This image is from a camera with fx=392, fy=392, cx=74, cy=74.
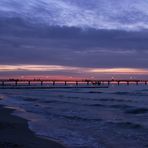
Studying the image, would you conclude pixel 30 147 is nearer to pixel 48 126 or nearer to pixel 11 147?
pixel 11 147

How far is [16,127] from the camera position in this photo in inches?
706

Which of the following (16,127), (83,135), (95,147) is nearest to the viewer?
(95,147)

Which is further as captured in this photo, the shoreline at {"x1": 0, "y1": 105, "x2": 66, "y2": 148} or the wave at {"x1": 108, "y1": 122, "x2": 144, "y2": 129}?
the wave at {"x1": 108, "y1": 122, "x2": 144, "y2": 129}

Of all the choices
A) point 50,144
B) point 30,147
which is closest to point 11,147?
point 30,147

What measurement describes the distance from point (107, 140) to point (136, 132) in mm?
2654

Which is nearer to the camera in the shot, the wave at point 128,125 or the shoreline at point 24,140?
the shoreline at point 24,140

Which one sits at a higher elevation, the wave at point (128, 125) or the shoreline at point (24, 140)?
the shoreline at point (24, 140)

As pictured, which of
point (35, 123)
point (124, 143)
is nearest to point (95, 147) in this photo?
point (124, 143)

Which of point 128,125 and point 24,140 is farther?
point 128,125

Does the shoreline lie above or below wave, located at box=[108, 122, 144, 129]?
above

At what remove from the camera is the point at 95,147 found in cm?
1258

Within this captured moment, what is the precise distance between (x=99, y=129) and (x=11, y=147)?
6495 mm

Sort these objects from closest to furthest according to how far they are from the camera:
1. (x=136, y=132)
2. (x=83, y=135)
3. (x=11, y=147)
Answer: (x=11, y=147), (x=83, y=135), (x=136, y=132)

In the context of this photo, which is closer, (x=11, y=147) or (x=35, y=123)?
(x=11, y=147)
